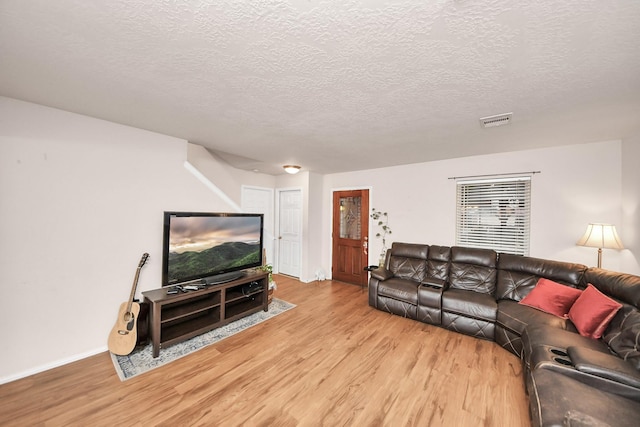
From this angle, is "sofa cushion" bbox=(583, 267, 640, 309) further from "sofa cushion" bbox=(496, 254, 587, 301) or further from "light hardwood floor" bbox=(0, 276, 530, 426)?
"light hardwood floor" bbox=(0, 276, 530, 426)

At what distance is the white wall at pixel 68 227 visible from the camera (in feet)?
6.63

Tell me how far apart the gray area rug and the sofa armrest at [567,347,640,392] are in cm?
309

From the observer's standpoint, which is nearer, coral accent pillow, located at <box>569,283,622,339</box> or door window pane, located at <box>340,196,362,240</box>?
coral accent pillow, located at <box>569,283,622,339</box>

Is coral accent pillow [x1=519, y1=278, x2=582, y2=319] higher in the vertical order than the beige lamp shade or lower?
lower

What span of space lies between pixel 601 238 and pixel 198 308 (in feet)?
15.6

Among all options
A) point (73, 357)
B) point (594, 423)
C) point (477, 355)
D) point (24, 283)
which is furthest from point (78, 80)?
point (477, 355)

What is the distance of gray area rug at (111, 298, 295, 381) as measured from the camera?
2182 millimetres

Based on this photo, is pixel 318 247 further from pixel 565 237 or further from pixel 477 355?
pixel 565 237

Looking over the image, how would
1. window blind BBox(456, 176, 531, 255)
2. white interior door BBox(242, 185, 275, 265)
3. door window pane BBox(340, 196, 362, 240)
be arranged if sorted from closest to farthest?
window blind BBox(456, 176, 531, 255) < door window pane BBox(340, 196, 362, 240) < white interior door BBox(242, 185, 275, 265)

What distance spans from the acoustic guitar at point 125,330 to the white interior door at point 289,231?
10.2ft

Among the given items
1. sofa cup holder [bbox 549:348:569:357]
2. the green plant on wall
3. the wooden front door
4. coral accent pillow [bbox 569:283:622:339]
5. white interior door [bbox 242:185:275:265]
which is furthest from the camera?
white interior door [bbox 242:185:275:265]

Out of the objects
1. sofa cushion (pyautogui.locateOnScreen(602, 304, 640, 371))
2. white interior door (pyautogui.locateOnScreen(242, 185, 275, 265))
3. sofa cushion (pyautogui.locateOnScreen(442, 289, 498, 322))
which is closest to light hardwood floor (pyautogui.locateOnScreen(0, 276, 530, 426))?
sofa cushion (pyautogui.locateOnScreen(442, 289, 498, 322))

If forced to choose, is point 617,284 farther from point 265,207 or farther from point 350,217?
point 265,207

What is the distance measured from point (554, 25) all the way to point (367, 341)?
3004 millimetres
